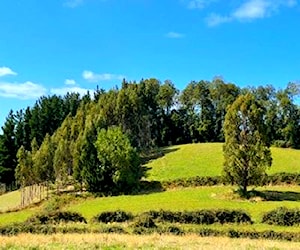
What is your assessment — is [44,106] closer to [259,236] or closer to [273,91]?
[273,91]

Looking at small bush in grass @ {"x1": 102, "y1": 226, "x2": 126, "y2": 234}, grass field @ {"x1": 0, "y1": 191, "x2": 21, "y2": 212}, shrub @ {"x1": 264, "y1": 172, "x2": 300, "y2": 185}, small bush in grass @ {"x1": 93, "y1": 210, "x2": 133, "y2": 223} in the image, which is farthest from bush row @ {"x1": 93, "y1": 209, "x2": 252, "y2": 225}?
grass field @ {"x1": 0, "y1": 191, "x2": 21, "y2": 212}

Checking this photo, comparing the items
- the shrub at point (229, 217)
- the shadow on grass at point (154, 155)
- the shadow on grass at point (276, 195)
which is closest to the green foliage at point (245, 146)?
the shadow on grass at point (276, 195)

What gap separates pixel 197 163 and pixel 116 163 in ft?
66.6

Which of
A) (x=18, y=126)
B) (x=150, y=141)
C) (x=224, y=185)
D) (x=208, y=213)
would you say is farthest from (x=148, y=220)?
(x=18, y=126)

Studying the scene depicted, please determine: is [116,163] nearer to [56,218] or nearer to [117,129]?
[117,129]

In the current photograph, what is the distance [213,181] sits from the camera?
71125mm

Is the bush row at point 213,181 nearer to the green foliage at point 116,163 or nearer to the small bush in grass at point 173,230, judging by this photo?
the green foliage at point 116,163

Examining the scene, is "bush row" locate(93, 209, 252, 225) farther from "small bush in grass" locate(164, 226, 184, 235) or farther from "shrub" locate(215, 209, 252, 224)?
"small bush in grass" locate(164, 226, 184, 235)

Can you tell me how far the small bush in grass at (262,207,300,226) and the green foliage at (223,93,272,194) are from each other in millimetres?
17674

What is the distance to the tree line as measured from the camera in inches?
2992

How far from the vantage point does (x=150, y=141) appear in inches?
4715

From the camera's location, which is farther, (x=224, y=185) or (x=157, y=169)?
(x=157, y=169)

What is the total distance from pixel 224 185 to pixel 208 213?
32494 mm

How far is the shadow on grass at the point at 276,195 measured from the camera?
57991mm
